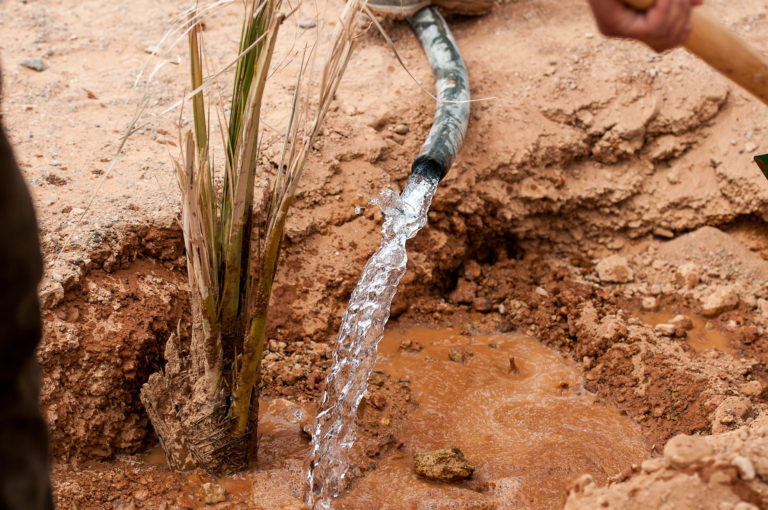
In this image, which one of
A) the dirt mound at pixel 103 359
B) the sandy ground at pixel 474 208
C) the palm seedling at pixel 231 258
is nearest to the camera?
the palm seedling at pixel 231 258

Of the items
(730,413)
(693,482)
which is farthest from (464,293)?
(693,482)

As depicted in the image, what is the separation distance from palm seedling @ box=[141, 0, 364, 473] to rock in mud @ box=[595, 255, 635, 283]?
A: 203 centimetres

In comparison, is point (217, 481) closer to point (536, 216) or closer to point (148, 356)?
point (148, 356)

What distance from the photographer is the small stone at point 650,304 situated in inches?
132

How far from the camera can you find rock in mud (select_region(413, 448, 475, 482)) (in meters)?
2.40

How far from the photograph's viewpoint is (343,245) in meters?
3.13

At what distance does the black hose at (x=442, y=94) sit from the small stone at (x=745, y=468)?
1457mm

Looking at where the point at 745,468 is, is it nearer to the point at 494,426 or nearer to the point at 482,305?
the point at 494,426

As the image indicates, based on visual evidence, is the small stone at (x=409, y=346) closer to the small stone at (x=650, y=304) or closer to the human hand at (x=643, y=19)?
the small stone at (x=650, y=304)

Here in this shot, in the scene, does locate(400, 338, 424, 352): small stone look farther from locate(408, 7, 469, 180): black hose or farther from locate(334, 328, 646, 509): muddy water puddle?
locate(408, 7, 469, 180): black hose

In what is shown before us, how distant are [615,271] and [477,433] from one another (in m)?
1.31

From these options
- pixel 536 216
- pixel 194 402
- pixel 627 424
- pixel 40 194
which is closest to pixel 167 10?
pixel 40 194

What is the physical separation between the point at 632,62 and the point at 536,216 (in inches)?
39.8

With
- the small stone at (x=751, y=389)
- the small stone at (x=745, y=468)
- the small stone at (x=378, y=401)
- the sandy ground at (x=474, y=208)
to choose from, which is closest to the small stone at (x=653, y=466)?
the small stone at (x=745, y=468)
